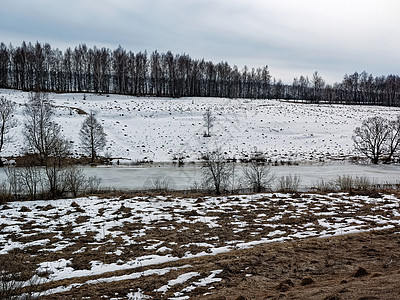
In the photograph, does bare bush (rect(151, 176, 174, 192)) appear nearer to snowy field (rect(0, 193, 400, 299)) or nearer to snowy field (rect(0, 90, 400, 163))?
snowy field (rect(0, 193, 400, 299))

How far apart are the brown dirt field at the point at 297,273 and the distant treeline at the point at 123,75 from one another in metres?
67.6

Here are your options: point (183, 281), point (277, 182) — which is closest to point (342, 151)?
point (277, 182)

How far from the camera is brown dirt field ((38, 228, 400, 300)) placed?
4.96m

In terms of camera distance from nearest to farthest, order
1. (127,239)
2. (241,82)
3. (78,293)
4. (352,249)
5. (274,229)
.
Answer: (78,293), (352,249), (127,239), (274,229), (241,82)

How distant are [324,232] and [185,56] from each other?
84853 millimetres

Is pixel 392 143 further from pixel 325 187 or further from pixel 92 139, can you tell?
pixel 92 139

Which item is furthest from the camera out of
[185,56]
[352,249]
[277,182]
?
[185,56]

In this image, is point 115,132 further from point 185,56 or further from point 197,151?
point 185,56

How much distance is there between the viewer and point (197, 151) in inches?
1558

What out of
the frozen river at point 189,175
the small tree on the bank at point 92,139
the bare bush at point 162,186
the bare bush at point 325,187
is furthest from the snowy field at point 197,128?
the bare bush at point 325,187

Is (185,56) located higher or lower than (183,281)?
higher

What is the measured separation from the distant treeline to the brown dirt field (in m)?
67.6

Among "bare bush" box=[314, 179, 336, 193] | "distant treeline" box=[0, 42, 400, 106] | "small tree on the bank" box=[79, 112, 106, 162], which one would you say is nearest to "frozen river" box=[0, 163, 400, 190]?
"bare bush" box=[314, 179, 336, 193]

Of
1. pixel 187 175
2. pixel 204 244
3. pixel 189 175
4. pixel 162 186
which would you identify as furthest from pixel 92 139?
pixel 204 244
